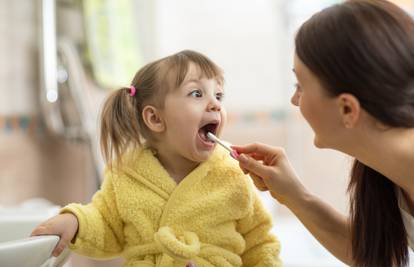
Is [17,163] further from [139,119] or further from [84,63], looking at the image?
[139,119]

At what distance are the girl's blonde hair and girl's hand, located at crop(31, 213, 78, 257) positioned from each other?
145mm

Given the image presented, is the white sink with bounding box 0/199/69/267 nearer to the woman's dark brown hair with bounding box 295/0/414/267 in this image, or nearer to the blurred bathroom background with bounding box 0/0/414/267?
the blurred bathroom background with bounding box 0/0/414/267

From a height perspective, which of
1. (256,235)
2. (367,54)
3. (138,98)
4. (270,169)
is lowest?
(256,235)

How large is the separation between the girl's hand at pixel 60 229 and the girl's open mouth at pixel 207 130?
0.26 metres

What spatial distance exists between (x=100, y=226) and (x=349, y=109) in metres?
0.46

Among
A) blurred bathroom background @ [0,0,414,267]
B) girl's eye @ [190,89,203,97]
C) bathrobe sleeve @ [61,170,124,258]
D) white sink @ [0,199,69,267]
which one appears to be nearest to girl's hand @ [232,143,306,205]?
girl's eye @ [190,89,203,97]

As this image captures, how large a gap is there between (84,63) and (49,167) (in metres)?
0.38

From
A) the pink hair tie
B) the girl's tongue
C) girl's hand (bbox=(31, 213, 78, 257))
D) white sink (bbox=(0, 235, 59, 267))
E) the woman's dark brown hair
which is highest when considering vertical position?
the woman's dark brown hair

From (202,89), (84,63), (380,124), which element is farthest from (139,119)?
(84,63)

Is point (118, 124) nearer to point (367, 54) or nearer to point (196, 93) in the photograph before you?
point (196, 93)

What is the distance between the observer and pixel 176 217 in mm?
955

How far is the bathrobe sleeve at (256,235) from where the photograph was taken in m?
0.98

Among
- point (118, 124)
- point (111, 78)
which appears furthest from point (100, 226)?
point (111, 78)

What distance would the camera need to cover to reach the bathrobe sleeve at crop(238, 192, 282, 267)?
3.23 ft
